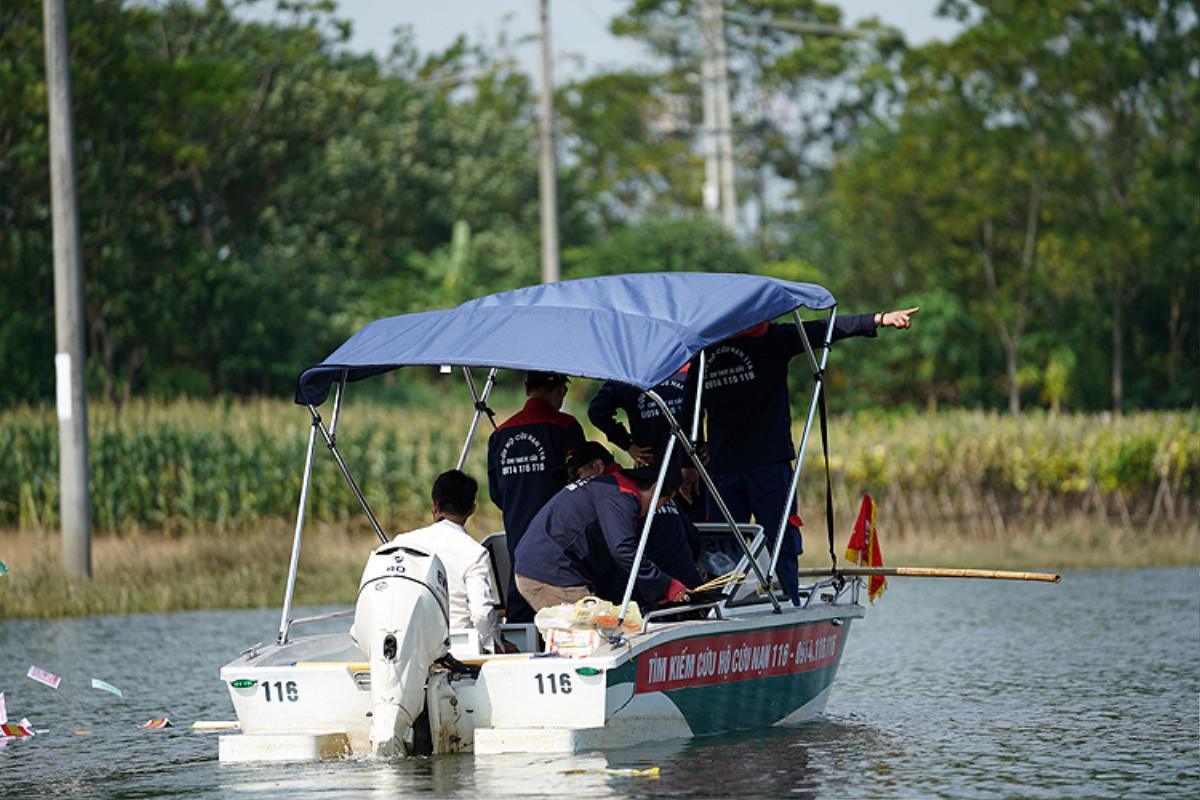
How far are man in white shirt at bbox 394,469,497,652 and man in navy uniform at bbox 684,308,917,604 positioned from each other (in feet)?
7.25

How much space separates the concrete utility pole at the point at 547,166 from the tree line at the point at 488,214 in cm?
801

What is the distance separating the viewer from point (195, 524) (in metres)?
26.6

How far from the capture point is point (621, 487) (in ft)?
37.0

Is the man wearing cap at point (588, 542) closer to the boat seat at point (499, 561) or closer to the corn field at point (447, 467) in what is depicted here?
the boat seat at point (499, 561)

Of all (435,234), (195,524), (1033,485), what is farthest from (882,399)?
(195,524)

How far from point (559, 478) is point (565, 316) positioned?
47.3 inches

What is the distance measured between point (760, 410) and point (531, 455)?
1490mm

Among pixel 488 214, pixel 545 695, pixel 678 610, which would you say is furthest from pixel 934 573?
pixel 488 214

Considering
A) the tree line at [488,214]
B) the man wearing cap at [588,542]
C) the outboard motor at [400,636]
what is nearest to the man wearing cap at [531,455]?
the man wearing cap at [588,542]

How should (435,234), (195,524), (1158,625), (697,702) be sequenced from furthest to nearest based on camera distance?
(435,234) → (195,524) → (1158,625) → (697,702)

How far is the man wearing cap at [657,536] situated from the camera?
38.1ft

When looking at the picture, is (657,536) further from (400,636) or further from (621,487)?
(400,636)

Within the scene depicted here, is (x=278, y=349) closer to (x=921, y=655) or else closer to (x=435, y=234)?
(x=435, y=234)

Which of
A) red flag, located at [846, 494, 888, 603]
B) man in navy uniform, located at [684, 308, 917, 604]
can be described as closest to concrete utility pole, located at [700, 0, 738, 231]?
red flag, located at [846, 494, 888, 603]
